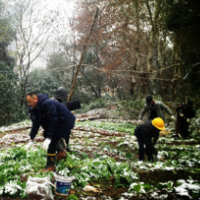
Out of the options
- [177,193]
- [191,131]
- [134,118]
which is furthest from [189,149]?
[134,118]

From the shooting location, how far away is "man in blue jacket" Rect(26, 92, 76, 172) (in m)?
2.98

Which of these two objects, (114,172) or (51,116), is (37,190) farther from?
(114,172)

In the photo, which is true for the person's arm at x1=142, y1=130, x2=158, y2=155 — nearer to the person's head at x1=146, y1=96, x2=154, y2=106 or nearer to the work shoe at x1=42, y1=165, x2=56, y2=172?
the person's head at x1=146, y1=96, x2=154, y2=106

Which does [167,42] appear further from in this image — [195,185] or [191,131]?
[195,185]

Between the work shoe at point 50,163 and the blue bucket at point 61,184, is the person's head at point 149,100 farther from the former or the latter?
the blue bucket at point 61,184

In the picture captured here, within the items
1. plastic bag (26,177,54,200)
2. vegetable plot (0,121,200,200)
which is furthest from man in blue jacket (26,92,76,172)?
plastic bag (26,177,54,200)

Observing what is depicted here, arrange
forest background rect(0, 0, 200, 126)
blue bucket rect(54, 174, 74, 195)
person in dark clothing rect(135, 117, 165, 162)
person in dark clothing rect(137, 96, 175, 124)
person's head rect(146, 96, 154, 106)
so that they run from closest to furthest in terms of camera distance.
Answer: blue bucket rect(54, 174, 74, 195), person in dark clothing rect(135, 117, 165, 162), person's head rect(146, 96, 154, 106), person in dark clothing rect(137, 96, 175, 124), forest background rect(0, 0, 200, 126)

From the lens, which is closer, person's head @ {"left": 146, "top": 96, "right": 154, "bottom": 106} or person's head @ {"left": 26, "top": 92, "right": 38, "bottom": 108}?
person's head @ {"left": 26, "top": 92, "right": 38, "bottom": 108}

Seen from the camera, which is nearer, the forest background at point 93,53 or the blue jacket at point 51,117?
the blue jacket at point 51,117

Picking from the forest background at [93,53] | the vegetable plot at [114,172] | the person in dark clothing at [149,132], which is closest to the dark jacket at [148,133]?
the person in dark clothing at [149,132]

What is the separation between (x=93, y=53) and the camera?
7.68 meters

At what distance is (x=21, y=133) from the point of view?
580cm

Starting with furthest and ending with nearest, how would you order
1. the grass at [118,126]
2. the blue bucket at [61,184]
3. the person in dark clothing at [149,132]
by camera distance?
the grass at [118,126] → the person in dark clothing at [149,132] → the blue bucket at [61,184]

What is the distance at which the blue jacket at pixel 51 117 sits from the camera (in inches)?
118
